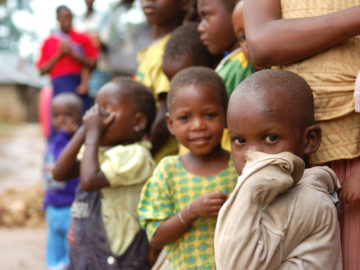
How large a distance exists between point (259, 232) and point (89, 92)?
512 cm

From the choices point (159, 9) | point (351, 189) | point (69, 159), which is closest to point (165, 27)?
point (159, 9)

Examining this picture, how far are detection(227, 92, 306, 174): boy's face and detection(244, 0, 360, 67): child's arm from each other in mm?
207

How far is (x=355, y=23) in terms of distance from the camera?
2.07 meters

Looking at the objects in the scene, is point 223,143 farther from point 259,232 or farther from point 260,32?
point 259,232

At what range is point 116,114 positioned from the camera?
339cm

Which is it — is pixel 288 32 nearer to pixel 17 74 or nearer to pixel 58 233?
pixel 58 233

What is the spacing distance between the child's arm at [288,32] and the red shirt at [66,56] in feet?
15.2

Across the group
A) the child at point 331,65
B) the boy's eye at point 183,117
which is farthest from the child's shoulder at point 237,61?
the child at point 331,65

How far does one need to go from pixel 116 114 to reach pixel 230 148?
0.79 metres

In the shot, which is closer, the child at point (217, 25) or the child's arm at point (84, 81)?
the child at point (217, 25)

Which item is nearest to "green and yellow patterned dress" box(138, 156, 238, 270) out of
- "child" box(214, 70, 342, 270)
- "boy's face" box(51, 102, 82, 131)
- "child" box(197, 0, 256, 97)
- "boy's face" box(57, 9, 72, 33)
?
"child" box(214, 70, 342, 270)

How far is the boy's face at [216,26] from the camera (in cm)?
336

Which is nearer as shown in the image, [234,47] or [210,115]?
[210,115]

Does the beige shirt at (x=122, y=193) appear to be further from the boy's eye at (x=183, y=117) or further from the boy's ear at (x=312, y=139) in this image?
the boy's ear at (x=312, y=139)
